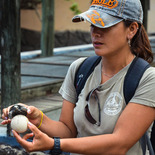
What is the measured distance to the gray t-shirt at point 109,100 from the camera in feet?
6.73

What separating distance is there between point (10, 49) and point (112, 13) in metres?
2.63

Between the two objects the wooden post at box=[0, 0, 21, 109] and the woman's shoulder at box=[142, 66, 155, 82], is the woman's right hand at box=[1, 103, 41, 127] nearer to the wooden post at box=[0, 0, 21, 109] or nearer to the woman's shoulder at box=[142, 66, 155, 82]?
the woman's shoulder at box=[142, 66, 155, 82]

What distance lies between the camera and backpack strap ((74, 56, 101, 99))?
7.38ft

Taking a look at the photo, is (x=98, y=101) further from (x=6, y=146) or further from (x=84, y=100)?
(x=6, y=146)

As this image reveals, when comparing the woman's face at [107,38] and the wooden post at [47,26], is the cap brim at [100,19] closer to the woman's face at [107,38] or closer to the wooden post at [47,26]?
the woman's face at [107,38]

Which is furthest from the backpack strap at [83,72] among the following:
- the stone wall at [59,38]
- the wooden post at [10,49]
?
the stone wall at [59,38]

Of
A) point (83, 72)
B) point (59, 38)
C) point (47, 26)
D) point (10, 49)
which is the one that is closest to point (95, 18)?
point (83, 72)

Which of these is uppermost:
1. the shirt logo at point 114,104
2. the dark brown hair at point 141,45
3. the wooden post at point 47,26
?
the dark brown hair at point 141,45

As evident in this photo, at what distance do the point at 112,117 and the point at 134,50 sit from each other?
0.41 meters

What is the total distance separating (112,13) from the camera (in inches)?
82.7

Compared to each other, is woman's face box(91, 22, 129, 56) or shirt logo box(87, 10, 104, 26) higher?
shirt logo box(87, 10, 104, 26)

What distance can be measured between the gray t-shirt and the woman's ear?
0.55 feet

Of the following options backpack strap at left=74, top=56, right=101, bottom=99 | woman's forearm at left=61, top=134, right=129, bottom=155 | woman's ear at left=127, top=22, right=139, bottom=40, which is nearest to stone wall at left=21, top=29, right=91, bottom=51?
backpack strap at left=74, top=56, right=101, bottom=99

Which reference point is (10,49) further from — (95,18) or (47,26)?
(47,26)
